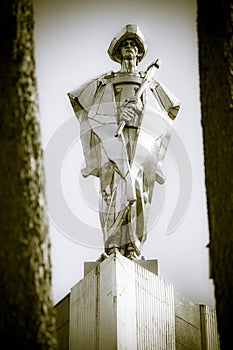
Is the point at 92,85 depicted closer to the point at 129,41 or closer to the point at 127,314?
the point at 129,41

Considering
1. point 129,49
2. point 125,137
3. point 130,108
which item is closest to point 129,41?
point 129,49

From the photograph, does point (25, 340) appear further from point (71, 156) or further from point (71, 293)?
point (71, 156)

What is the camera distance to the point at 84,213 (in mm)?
14117

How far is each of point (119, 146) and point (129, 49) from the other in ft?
3.57

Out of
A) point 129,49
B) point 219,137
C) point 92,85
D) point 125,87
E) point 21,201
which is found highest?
point 129,49

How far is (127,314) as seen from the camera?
34.8 ft

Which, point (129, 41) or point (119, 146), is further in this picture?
point (129, 41)

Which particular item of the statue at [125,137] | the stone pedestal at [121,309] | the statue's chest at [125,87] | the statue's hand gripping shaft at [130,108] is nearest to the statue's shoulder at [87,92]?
the statue at [125,137]


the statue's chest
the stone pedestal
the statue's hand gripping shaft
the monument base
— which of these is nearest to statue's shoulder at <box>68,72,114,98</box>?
the statue's chest

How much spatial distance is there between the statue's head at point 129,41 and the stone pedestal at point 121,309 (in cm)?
241

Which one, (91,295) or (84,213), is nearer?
(91,295)

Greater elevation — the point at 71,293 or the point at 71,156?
the point at 71,156

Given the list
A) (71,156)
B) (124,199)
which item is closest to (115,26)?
(71,156)

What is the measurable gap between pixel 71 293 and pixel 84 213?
2727 millimetres
